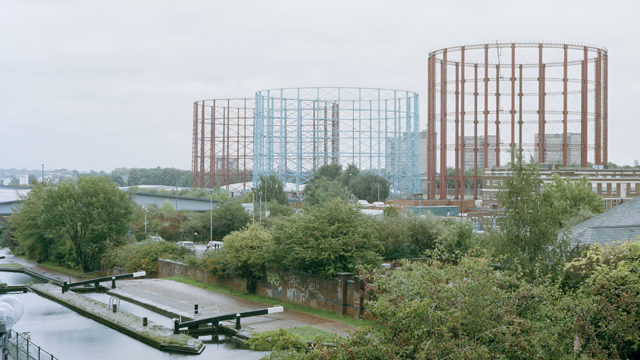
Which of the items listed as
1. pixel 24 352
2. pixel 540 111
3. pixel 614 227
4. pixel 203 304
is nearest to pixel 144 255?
pixel 203 304

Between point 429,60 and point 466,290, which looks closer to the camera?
point 466,290

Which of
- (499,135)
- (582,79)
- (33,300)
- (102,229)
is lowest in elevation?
(33,300)

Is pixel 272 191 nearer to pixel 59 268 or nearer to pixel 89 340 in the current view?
pixel 59 268

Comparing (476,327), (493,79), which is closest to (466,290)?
(476,327)

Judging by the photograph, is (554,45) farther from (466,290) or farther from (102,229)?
(466,290)

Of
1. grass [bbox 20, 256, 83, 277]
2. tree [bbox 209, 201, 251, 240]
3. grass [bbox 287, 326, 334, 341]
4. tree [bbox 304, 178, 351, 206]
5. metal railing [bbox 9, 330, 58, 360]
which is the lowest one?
grass [bbox 20, 256, 83, 277]

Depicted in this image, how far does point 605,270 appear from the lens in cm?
918

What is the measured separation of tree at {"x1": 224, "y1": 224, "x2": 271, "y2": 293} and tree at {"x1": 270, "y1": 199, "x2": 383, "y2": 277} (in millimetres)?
1137

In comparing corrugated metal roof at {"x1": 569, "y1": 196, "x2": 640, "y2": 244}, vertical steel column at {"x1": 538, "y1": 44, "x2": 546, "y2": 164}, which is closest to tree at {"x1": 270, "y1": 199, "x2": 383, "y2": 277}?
corrugated metal roof at {"x1": 569, "y1": 196, "x2": 640, "y2": 244}

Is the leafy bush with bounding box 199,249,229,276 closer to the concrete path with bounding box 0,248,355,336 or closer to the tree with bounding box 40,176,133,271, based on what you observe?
the concrete path with bounding box 0,248,355,336

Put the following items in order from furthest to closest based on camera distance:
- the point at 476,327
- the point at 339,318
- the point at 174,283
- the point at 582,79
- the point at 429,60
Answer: the point at 429,60
the point at 582,79
the point at 174,283
the point at 339,318
the point at 476,327

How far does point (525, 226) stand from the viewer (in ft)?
46.0

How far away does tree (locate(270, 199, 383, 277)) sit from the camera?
20.8 m

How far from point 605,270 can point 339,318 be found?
37.7ft
